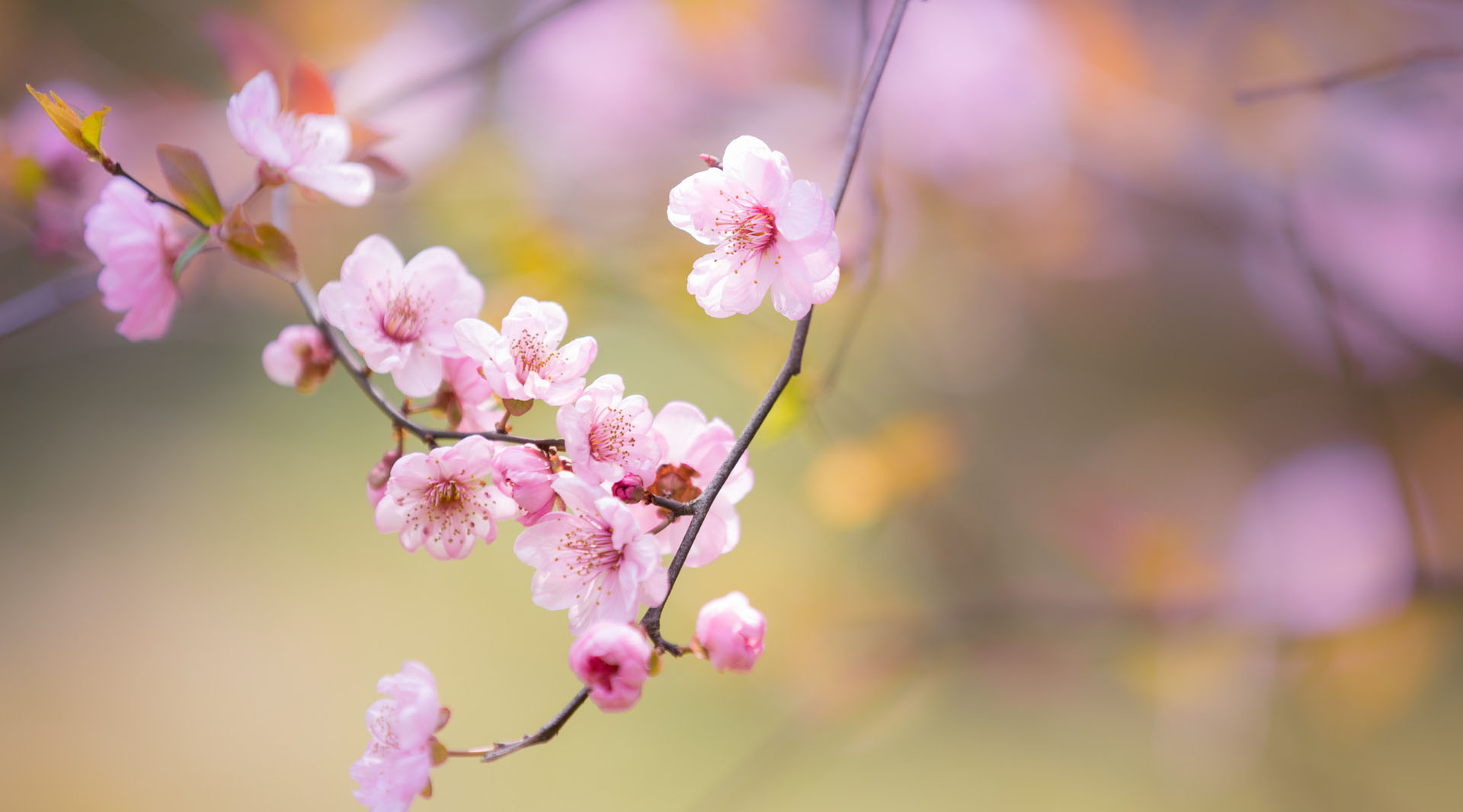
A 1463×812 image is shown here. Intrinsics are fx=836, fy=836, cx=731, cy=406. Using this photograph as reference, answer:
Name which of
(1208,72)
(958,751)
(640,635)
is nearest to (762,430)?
(640,635)

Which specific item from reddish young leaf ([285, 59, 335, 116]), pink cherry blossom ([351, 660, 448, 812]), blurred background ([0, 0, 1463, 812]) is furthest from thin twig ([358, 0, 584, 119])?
pink cherry blossom ([351, 660, 448, 812])

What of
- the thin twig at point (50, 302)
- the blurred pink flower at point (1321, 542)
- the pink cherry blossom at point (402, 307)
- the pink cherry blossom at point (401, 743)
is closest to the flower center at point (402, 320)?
the pink cherry blossom at point (402, 307)

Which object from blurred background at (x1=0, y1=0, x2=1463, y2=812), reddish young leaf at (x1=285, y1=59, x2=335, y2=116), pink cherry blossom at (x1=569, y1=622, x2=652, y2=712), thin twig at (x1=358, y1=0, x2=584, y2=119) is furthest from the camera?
blurred background at (x1=0, y1=0, x2=1463, y2=812)

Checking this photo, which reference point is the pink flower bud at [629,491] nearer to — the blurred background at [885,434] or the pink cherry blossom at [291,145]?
the pink cherry blossom at [291,145]

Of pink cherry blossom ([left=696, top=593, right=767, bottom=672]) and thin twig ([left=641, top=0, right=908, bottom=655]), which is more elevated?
thin twig ([left=641, top=0, right=908, bottom=655])

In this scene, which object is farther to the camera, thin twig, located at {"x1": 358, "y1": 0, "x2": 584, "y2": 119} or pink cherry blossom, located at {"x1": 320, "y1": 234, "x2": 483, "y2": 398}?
thin twig, located at {"x1": 358, "y1": 0, "x2": 584, "y2": 119}

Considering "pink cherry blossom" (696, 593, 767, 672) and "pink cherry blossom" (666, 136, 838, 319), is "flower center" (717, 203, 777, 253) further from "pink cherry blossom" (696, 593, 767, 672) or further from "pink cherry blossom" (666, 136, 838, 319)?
"pink cherry blossom" (696, 593, 767, 672)
